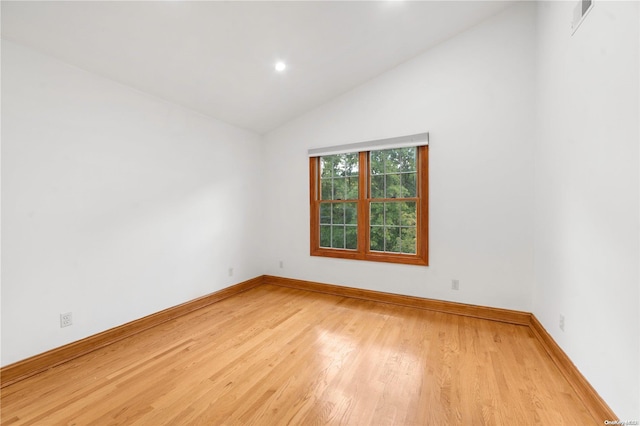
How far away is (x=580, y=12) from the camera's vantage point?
1.78 metres

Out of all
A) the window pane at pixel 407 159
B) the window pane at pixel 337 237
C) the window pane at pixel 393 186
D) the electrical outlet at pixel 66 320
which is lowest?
the electrical outlet at pixel 66 320

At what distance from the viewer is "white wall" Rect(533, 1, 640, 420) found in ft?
4.27

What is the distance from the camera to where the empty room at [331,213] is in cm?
159

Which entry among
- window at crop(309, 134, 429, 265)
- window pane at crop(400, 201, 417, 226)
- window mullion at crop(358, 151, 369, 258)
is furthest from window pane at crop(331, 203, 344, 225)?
window pane at crop(400, 201, 417, 226)

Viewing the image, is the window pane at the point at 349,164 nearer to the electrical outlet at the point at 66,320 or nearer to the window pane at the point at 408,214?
the window pane at the point at 408,214

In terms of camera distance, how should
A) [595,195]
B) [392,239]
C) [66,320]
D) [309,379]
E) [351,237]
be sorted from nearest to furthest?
[595,195]
[309,379]
[66,320]
[392,239]
[351,237]

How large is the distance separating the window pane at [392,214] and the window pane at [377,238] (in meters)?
0.14

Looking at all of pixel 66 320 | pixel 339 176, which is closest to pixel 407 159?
pixel 339 176

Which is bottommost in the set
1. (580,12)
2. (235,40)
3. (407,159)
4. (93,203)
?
(93,203)

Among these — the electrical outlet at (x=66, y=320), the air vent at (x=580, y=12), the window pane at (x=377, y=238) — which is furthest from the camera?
the window pane at (x=377, y=238)

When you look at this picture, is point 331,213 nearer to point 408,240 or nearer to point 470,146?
point 408,240

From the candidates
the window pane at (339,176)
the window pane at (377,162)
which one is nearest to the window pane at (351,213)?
the window pane at (339,176)

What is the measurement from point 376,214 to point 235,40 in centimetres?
261

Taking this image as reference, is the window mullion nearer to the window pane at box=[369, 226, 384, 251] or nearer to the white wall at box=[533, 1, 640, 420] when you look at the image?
the window pane at box=[369, 226, 384, 251]
